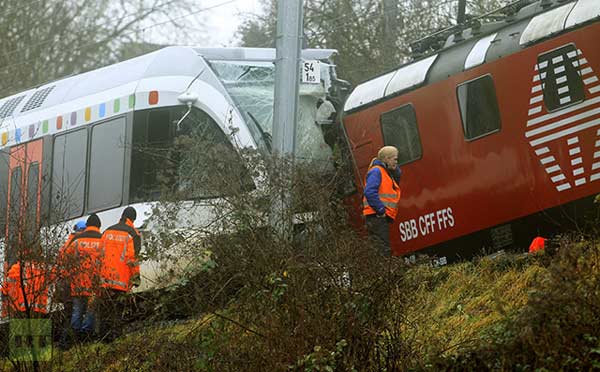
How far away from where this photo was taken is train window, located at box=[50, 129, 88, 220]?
1773 centimetres

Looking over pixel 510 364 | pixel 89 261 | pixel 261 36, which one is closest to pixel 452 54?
pixel 89 261

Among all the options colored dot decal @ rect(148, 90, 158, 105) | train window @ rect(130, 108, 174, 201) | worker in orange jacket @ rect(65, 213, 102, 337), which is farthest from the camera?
colored dot decal @ rect(148, 90, 158, 105)

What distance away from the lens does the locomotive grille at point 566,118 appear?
44.3 ft

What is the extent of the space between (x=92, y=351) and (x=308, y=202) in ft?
7.92

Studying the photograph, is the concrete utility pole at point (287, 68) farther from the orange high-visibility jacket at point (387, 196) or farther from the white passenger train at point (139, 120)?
the white passenger train at point (139, 120)

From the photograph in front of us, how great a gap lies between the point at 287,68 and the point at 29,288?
3.90 metres

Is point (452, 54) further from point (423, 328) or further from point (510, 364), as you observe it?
point (510, 364)

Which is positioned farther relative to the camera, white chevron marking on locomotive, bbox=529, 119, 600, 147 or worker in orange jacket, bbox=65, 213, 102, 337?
white chevron marking on locomotive, bbox=529, 119, 600, 147

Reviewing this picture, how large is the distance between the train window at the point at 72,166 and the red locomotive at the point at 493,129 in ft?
12.2

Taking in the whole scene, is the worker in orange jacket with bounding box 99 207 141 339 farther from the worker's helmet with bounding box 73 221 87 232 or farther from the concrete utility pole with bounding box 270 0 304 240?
the concrete utility pole with bounding box 270 0 304 240

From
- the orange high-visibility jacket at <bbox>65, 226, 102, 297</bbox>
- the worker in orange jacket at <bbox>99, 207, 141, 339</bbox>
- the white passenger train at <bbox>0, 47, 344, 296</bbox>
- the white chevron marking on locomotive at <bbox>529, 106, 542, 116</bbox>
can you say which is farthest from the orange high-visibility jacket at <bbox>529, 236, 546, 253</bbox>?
the orange high-visibility jacket at <bbox>65, 226, 102, 297</bbox>

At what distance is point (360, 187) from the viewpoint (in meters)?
16.0

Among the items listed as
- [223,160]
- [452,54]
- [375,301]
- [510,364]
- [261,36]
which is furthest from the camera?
[261,36]

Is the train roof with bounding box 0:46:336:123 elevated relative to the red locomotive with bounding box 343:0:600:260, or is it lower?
elevated
